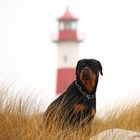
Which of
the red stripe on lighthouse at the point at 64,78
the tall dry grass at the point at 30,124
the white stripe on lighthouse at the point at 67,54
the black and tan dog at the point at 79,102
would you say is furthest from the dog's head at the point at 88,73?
the white stripe on lighthouse at the point at 67,54

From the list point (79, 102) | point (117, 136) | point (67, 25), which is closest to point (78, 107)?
point (79, 102)

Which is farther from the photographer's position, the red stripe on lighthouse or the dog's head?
the red stripe on lighthouse

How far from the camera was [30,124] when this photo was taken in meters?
6.18

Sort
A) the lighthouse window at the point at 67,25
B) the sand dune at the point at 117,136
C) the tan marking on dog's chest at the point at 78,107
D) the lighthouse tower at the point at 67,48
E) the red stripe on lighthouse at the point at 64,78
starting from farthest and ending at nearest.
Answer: the lighthouse window at the point at 67,25, the lighthouse tower at the point at 67,48, the red stripe on lighthouse at the point at 64,78, the tan marking on dog's chest at the point at 78,107, the sand dune at the point at 117,136

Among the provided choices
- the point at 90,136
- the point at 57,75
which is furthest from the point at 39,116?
the point at 57,75

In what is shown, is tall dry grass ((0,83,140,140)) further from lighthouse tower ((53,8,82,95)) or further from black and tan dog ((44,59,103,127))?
lighthouse tower ((53,8,82,95))

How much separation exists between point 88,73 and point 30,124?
4.25 feet

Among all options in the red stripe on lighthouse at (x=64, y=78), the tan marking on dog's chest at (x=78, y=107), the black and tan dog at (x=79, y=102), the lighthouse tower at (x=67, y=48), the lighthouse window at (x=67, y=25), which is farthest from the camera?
→ the lighthouse window at (x=67, y=25)

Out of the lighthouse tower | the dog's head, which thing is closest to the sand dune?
the dog's head

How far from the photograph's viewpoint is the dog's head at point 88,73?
716 cm

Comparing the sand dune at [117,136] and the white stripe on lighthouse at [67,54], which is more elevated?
the white stripe on lighthouse at [67,54]

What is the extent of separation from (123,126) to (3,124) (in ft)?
6.87

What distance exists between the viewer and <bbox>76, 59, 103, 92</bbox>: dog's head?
716 centimetres

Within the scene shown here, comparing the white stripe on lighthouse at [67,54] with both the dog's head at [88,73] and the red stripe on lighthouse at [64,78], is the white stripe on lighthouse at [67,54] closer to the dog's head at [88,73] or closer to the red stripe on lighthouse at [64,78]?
the red stripe on lighthouse at [64,78]
